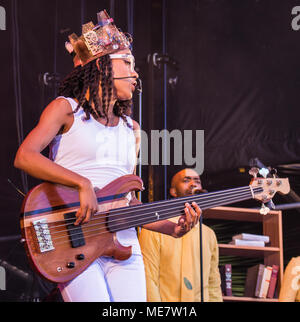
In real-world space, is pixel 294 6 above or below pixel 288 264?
above

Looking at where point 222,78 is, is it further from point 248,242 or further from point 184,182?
point 248,242

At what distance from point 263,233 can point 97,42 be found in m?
3.15

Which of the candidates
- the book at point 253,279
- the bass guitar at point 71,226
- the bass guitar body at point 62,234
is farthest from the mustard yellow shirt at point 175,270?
the bass guitar body at point 62,234

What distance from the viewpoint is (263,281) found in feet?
14.5

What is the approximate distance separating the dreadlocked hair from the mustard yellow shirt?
5.65ft

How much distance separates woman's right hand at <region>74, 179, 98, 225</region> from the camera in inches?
73.3

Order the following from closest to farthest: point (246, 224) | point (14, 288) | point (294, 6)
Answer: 1. point (14, 288)
2. point (294, 6)
3. point (246, 224)

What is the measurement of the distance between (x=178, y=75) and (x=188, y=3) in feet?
2.53

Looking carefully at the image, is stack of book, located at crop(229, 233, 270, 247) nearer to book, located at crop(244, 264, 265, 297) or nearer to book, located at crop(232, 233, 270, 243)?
book, located at crop(232, 233, 270, 243)

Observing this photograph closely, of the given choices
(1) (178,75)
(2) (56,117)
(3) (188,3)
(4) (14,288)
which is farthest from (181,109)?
(2) (56,117)

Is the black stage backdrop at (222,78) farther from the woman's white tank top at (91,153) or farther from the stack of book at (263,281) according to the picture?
the woman's white tank top at (91,153)

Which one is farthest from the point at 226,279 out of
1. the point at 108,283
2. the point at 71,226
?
the point at 71,226
